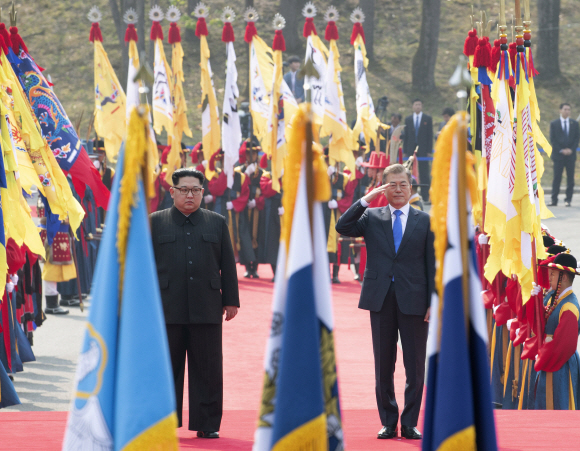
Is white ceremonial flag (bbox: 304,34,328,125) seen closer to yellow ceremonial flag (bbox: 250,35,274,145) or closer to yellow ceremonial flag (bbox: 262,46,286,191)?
yellow ceremonial flag (bbox: 262,46,286,191)

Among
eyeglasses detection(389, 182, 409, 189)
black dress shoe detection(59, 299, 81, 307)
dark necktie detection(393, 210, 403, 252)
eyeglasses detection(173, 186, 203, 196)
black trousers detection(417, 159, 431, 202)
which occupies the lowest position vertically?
black dress shoe detection(59, 299, 81, 307)

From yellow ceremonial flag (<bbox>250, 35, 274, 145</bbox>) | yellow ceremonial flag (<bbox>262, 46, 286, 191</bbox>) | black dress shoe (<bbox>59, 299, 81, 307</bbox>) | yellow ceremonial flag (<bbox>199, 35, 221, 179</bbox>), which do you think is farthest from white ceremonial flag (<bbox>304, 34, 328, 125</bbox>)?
black dress shoe (<bbox>59, 299, 81, 307</bbox>)

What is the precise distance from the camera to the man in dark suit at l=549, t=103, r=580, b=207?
1875 centimetres

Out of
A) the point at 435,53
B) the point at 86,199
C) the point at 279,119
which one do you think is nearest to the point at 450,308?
the point at 86,199

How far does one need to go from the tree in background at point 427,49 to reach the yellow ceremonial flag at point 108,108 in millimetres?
15620

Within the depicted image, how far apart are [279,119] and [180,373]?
8226mm

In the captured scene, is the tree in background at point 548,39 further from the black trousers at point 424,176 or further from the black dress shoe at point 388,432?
the black dress shoe at point 388,432

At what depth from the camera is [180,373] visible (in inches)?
211

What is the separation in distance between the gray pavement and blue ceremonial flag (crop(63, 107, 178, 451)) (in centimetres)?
412

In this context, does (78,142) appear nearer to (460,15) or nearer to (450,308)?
(450,308)

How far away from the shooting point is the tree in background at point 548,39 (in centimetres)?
2670

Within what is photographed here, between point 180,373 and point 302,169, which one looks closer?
point 302,169

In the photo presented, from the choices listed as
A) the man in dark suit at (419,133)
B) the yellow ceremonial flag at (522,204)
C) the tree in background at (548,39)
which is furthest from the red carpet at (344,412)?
the tree in background at (548,39)

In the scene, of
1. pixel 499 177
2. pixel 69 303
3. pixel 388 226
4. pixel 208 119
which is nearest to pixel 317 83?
pixel 208 119
